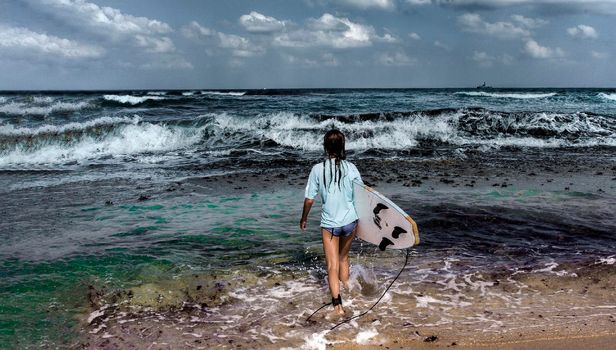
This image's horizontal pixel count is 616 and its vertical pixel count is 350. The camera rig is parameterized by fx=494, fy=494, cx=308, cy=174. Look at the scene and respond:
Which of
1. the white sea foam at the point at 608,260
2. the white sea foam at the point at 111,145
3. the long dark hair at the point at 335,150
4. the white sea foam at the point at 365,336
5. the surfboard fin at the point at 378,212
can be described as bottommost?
the white sea foam at the point at 365,336

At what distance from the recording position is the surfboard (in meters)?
5.11

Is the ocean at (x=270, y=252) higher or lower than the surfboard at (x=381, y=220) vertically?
lower

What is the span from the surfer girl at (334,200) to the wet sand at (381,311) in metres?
0.45

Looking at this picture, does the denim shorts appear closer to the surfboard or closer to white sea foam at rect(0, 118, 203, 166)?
the surfboard

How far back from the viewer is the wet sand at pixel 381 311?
4.53m

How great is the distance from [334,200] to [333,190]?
107 mm

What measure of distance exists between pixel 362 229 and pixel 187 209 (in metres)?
5.11

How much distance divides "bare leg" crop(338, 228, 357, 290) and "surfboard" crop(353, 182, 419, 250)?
216mm

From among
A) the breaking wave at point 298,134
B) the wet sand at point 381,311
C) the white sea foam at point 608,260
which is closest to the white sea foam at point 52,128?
the breaking wave at point 298,134

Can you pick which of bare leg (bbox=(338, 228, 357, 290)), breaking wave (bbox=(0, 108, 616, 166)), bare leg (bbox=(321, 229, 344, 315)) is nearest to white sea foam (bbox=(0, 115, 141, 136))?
breaking wave (bbox=(0, 108, 616, 166))

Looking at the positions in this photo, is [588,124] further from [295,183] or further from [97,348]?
[97,348]

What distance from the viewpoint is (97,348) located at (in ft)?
14.6

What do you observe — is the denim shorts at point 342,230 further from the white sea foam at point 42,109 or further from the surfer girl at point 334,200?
the white sea foam at point 42,109

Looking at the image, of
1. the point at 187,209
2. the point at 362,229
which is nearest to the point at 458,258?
the point at 362,229
